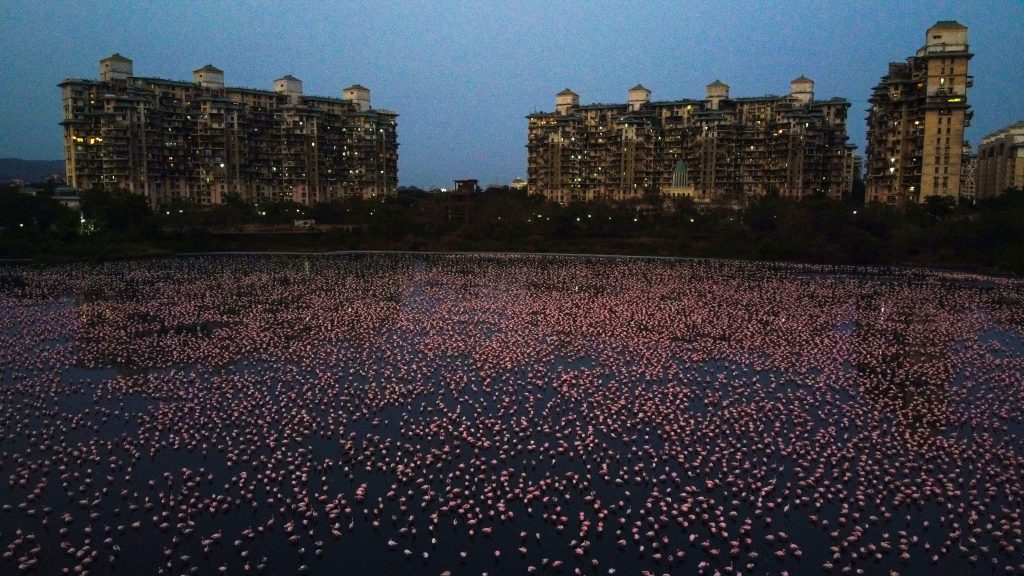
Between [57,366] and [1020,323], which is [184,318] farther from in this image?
[1020,323]

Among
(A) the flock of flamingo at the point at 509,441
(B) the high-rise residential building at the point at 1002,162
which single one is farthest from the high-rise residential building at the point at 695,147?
(A) the flock of flamingo at the point at 509,441

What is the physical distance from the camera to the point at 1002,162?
107438 millimetres

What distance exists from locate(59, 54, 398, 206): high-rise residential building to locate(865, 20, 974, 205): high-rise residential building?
83.4 meters

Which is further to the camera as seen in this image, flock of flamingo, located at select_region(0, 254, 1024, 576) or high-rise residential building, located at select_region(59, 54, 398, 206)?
high-rise residential building, located at select_region(59, 54, 398, 206)

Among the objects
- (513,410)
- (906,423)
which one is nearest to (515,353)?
(513,410)

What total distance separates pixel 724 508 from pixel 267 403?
13771 millimetres

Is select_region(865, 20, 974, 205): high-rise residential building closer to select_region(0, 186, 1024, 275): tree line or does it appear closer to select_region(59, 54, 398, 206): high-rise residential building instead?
select_region(0, 186, 1024, 275): tree line

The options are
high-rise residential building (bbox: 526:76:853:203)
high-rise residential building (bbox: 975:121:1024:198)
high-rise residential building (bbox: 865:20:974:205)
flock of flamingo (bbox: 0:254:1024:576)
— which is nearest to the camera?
flock of flamingo (bbox: 0:254:1024:576)

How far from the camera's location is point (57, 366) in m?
25.9

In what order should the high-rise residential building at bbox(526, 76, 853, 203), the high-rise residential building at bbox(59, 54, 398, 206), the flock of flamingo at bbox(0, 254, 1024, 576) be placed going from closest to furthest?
the flock of flamingo at bbox(0, 254, 1024, 576), the high-rise residential building at bbox(59, 54, 398, 206), the high-rise residential building at bbox(526, 76, 853, 203)

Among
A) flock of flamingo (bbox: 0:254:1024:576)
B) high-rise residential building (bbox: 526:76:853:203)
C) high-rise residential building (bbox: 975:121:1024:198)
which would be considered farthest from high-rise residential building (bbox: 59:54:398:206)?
high-rise residential building (bbox: 975:121:1024:198)

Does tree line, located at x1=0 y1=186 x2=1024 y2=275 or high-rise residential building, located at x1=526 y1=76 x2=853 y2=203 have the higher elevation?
high-rise residential building, located at x1=526 y1=76 x2=853 y2=203

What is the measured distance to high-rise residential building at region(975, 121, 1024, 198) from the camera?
332 feet

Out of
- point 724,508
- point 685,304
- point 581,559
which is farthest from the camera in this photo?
point 685,304
